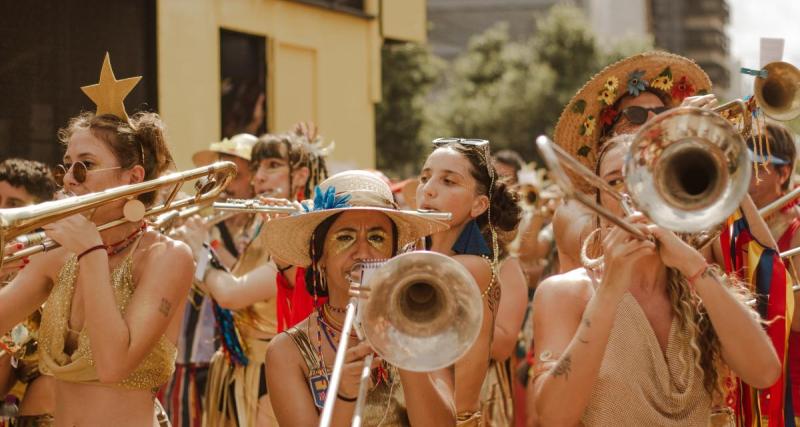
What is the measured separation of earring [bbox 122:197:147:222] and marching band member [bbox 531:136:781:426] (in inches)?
62.4

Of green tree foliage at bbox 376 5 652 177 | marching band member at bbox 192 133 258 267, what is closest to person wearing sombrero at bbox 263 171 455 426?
marching band member at bbox 192 133 258 267

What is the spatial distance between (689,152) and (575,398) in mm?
818

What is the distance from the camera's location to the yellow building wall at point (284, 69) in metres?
10.3

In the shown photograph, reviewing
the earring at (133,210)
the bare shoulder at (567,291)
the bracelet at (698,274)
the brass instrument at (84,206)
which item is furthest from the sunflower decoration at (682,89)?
the earring at (133,210)

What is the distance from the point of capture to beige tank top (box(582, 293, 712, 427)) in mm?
3383

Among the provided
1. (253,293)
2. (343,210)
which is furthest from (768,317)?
(253,293)

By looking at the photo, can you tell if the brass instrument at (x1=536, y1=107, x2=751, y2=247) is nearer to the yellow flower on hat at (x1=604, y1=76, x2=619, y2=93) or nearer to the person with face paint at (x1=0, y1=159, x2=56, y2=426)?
the yellow flower on hat at (x1=604, y1=76, x2=619, y2=93)

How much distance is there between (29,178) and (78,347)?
9.01 feet

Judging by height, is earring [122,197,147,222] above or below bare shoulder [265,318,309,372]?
above

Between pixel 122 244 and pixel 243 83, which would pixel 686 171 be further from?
pixel 243 83

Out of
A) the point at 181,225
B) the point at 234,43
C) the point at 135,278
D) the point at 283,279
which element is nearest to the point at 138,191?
the point at 135,278

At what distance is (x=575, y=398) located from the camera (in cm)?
329

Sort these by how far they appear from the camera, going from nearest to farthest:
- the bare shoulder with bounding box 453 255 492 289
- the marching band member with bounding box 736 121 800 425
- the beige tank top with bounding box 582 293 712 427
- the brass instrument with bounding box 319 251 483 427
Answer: the brass instrument with bounding box 319 251 483 427 → the beige tank top with bounding box 582 293 712 427 → the bare shoulder with bounding box 453 255 492 289 → the marching band member with bounding box 736 121 800 425

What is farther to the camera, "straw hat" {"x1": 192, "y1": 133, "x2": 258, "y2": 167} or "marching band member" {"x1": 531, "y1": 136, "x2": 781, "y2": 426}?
"straw hat" {"x1": 192, "y1": 133, "x2": 258, "y2": 167}
